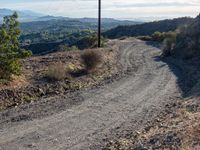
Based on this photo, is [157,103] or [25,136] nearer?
[25,136]

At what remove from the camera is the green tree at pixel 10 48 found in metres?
23.1

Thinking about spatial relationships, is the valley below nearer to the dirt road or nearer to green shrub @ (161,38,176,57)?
the dirt road

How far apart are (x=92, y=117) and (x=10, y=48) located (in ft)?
26.6

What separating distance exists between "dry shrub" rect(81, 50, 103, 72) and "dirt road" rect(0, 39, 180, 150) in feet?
10.3

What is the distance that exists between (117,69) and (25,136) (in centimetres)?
1693

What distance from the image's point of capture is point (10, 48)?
23.5m

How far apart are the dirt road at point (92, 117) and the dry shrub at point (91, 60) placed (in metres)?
3.13

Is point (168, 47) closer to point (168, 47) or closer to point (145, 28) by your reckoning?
point (168, 47)

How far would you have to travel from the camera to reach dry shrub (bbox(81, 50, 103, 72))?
2915cm

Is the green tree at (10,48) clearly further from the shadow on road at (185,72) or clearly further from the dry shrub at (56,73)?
the shadow on road at (185,72)

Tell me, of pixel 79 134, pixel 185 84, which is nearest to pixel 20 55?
pixel 185 84

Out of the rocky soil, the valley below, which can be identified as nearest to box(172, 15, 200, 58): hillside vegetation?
the rocky soil

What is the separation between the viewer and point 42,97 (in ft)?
70.1

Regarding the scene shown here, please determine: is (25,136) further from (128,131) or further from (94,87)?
(94,87)
